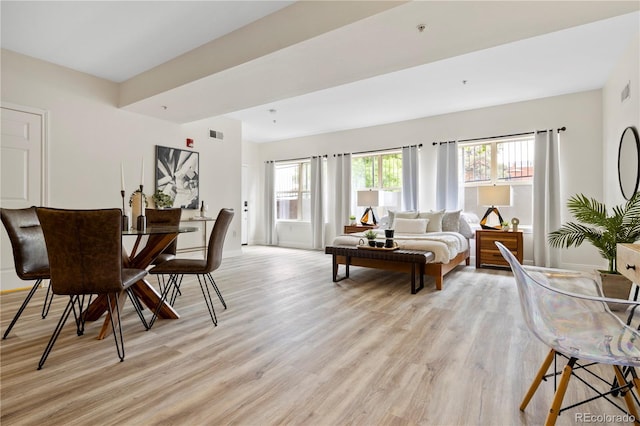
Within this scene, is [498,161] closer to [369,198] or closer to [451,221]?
[451,221]

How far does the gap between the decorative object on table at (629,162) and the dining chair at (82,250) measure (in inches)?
191

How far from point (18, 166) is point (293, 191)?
5.40 m

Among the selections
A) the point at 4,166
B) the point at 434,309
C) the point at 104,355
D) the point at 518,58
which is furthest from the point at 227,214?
the point at 518,58

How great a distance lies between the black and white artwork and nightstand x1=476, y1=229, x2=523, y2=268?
4.92 metres

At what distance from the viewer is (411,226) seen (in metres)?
5.41

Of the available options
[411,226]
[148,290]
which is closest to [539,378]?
[148,290]

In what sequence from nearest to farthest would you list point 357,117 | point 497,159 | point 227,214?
point 227,214 → point 497,159 → point 357,117

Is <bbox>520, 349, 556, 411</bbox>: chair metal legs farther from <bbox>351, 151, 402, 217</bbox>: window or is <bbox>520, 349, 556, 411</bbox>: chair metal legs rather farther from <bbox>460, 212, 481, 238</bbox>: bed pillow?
<bbox>351, 151, 402, 217</bbox>: window

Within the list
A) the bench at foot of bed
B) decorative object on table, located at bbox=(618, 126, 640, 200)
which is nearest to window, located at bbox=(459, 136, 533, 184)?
decorative object on table, located at bbox=(618, 126, 640, 200)

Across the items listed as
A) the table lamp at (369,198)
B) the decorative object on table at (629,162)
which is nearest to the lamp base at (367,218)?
the table lamp at (369,198)

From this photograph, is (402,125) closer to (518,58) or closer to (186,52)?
(518,58)

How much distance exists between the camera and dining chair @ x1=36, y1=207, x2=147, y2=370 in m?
1.89

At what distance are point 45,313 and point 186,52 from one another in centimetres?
305

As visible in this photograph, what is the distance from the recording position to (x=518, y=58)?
12.3ft
